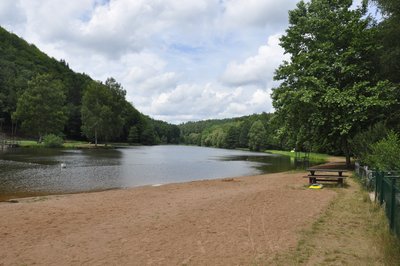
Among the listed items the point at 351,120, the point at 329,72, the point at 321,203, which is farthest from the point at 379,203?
the point at 329,72

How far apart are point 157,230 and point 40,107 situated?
7659 centimetres

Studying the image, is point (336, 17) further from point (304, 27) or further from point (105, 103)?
point (105, 103)

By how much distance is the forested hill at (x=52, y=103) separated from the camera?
78.9 m

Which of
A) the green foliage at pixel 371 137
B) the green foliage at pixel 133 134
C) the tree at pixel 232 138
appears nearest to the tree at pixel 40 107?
the green foliage at pixel 133 134

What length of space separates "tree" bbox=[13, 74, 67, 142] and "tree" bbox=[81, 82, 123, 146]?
830 centimetres

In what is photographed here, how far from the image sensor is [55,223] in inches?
402

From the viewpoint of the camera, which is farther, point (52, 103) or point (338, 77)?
point (52, 103)

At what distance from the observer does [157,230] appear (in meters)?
9.21

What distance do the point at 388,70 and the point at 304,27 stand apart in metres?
6.93

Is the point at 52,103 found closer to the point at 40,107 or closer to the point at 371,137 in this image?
the point at 40,107

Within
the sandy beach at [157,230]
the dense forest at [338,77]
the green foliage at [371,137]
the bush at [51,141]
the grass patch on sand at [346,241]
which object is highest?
the dense forest at [338,77]

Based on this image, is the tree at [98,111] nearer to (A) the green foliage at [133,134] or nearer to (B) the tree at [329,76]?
(A) the green foliage at [133,134]

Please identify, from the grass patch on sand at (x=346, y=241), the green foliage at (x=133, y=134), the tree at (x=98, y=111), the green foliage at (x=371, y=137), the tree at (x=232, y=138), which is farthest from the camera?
the tree at (x=232, y=138)

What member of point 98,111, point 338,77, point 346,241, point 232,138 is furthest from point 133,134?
point 346,241
